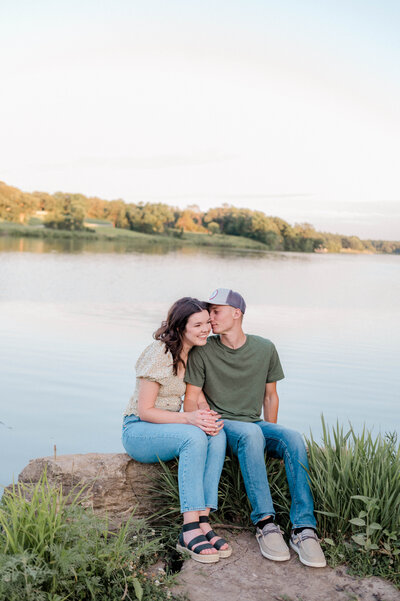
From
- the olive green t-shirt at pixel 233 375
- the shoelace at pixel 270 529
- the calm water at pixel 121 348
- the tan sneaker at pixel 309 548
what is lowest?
the calm water at pixel 121 348

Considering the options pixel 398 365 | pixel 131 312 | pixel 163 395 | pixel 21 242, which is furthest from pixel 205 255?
pixel 163 395

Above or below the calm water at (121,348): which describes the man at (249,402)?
above

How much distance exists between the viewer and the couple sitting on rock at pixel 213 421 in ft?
11.0

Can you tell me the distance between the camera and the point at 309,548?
3297mm

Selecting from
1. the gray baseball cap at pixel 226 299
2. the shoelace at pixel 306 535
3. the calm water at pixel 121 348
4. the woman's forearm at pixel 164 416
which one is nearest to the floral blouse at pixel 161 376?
the woman's forearm at pixel 164 416

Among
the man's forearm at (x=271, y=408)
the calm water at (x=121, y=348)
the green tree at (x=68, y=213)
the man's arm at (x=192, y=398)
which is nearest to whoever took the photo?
the man's arm at (x=192, y=398)

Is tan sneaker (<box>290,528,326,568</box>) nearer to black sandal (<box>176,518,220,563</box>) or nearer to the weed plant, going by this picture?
black sandal (<box>176,518,220,563</box>)

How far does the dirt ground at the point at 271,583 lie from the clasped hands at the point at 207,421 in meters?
0.64

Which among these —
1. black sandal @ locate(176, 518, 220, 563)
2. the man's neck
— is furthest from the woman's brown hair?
black sandal @ locate(176, 518, 220, 563)

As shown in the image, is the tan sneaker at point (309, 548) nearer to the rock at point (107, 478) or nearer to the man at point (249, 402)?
the man at point (249, 402)

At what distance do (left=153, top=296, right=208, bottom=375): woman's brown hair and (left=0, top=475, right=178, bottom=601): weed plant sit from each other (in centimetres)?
100

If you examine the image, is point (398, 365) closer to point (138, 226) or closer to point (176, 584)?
point (176, 584)

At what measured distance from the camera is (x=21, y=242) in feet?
171

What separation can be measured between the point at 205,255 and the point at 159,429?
158ft
